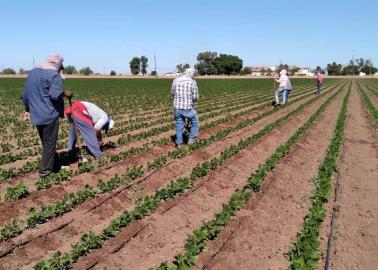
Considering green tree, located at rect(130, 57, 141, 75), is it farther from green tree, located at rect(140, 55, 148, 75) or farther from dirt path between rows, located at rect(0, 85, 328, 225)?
dirt path between rows, located at rect(0, 85, 328, 225)

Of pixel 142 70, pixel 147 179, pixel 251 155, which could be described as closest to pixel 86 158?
pixel 147 179

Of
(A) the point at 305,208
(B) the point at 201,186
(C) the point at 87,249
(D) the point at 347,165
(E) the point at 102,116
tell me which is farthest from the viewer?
(D) the point at 347,165

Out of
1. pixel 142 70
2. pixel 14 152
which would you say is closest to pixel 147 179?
pixel 14 152

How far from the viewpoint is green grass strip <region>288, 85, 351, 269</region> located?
15.3 ft

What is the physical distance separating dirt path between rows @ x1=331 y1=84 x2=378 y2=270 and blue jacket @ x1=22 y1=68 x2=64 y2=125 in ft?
14.6

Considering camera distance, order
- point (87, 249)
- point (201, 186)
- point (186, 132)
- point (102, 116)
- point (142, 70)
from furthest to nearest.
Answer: point (142, 70)
point (186, 132)
point (102, 116)
point (201, 186)
point (87, 249)

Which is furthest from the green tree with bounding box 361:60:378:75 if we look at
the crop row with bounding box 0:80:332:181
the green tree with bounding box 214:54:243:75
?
the crop row with bounding box 0:80:332:181

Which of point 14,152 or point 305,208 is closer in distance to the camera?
point 305,208

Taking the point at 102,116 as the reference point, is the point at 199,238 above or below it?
below

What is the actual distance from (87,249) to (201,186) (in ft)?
8.99

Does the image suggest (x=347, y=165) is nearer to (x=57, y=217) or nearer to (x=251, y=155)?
(x=251, y=155)

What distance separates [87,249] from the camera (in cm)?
475

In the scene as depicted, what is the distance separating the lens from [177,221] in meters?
5.76

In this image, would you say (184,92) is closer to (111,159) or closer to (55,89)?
(111,159)
